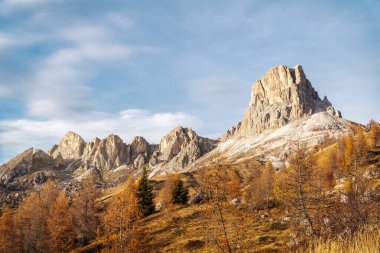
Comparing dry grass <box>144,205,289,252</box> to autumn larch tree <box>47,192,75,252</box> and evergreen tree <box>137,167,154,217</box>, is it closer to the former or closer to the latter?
evergreen tree <box>137,167,154,217</box>

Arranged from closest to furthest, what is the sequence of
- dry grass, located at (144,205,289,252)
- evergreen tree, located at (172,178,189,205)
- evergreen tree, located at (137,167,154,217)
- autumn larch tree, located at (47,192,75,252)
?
dry grass, located at (144,205,289,252) → autumn larch tree, located at (47,192,75,252) → evergreen tree, located at (137,167,154,217) → evergreen tree, located at (172,178,189,205)

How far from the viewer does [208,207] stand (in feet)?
85.1

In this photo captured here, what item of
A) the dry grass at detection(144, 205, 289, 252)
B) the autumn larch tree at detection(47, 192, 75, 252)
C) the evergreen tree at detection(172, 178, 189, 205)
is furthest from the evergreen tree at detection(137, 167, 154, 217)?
the autumn larch tree at detection(47, 192, 75, 252)

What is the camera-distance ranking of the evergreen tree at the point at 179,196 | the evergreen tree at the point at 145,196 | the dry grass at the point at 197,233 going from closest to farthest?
1. the dry grass at the point at 197,233
2. the evergreen tree at the point at 145,196
3. the evergreen tree at the point at 179,196

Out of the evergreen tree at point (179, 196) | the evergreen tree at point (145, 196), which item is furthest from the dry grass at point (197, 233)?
the evergreen tree at point (179, 196)

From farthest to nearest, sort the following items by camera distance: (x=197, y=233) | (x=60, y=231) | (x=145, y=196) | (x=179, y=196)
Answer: (x=179, y=196) → (x=145, y=196) → (x=60, y=231) → (x=197, y=233)

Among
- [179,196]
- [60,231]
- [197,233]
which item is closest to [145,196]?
[179,196]

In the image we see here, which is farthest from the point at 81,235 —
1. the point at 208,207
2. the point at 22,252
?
the point at 208,207

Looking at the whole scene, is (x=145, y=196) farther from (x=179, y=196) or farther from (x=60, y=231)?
(x=60, y=231)

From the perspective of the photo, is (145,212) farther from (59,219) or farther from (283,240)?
(283,240)

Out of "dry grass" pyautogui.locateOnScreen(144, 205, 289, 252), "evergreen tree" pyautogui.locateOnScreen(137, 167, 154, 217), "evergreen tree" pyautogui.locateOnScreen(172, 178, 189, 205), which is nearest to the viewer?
"dry grass" pyautogui.locateOnScreen(144, 205, 289, 252)

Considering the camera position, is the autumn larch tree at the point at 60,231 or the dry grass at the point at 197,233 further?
the autumn larch tree at the point at 60,231

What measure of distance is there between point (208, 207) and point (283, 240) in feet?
62.1

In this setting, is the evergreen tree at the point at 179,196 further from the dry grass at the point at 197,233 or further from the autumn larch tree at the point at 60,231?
the autumn larch tree at the point at 60,231
